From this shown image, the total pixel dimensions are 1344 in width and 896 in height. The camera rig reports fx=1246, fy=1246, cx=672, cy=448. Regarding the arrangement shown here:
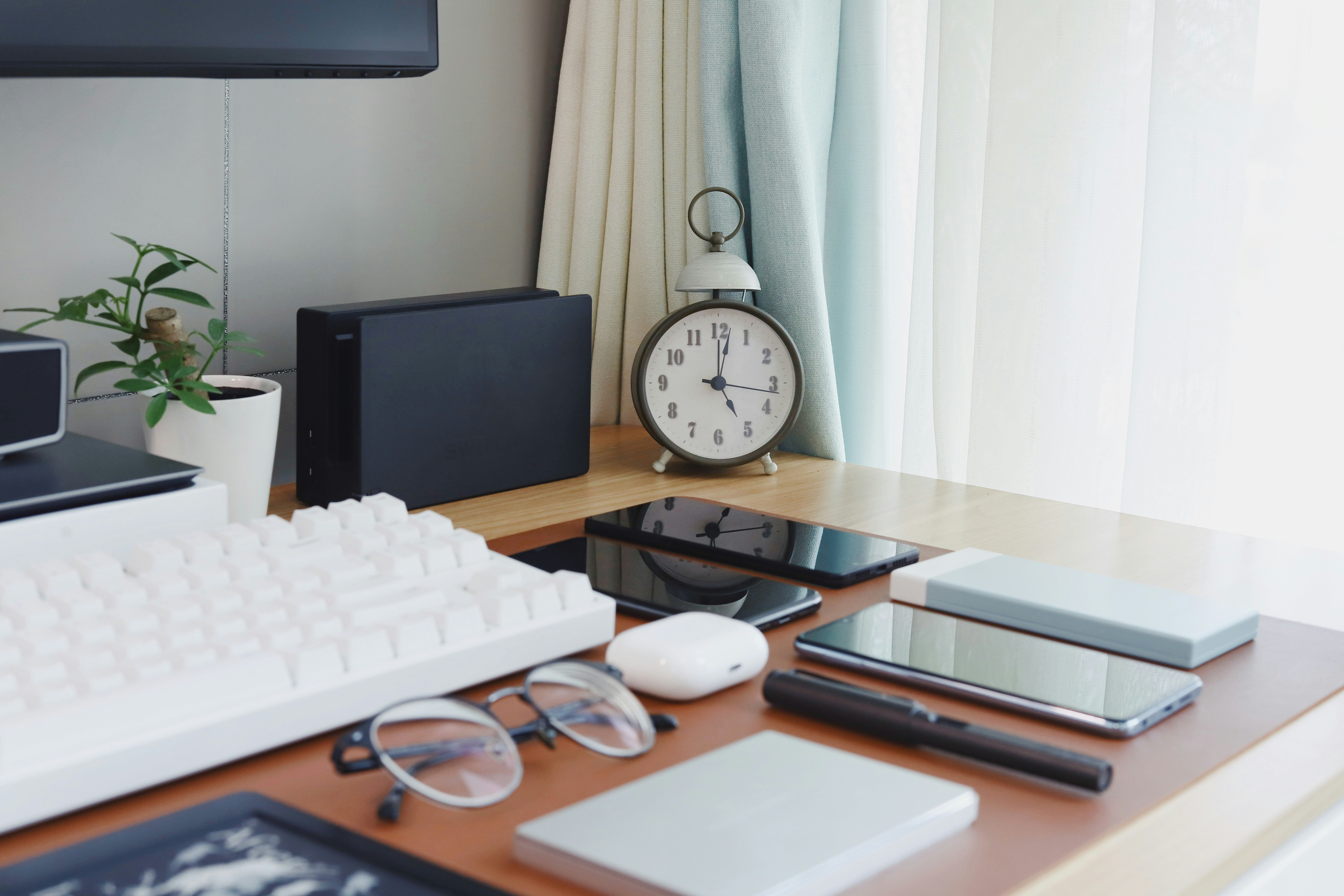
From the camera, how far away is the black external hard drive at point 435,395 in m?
1.01

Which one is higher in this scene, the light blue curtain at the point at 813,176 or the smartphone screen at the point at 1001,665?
the light blue curtain at the point at 813,176

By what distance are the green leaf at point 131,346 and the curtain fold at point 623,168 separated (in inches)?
21.8

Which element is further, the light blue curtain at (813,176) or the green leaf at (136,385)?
the light blue curtain at (813,176)

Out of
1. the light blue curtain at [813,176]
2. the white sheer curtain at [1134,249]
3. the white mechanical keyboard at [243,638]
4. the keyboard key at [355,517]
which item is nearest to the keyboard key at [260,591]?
the white mechanical keyboard at [243,638]

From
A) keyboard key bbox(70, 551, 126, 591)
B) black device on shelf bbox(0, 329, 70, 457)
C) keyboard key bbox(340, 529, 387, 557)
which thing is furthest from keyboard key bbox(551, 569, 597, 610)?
black device on shelf bbox(0, 329, 70, 457)

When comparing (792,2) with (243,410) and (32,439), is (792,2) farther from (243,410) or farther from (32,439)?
(32,439)

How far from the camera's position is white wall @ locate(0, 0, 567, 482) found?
1.03 meters

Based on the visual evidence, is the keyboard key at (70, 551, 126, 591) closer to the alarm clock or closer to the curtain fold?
the alarm clock

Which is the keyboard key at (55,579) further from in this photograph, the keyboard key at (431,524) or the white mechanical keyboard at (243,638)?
the keyboard key at (431,524)

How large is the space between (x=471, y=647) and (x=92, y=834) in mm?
188

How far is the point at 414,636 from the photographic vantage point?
1.94 ft

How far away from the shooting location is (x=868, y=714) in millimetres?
581

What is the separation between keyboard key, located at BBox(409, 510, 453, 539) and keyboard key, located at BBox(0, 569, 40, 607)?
208 millimetres

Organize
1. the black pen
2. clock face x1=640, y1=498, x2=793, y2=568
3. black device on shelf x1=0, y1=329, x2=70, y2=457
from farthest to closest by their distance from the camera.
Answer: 1. clock face x1=640, y1=498, x2=793, y2=568
2. black device on shelf x1=0, y1=329, x2=70, y2=457
3. the black pen
